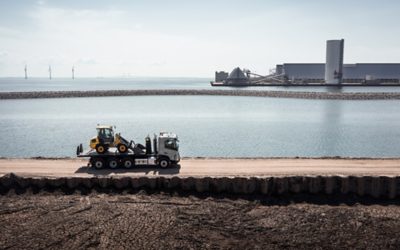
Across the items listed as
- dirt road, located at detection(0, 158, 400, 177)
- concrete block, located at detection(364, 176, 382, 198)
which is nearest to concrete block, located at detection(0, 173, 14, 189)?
dirt road, located at detection(0, 158, 400, 177)

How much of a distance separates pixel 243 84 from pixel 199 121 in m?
119

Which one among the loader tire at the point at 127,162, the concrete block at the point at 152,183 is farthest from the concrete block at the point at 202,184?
the loader tire at the point at 127,162

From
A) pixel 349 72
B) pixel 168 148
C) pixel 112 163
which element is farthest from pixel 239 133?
pixel 349 72

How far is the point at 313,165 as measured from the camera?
83.8 feet

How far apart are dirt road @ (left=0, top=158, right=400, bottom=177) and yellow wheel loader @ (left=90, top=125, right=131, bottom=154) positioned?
1418 millimetres

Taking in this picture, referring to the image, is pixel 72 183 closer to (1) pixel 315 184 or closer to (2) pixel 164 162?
(2) pixel 164 162

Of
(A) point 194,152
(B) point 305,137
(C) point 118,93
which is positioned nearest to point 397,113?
(B) point 305,137

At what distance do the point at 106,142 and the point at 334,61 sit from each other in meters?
144

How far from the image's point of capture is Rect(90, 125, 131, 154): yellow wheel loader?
25.1m

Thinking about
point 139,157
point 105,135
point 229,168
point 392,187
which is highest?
point 105,135

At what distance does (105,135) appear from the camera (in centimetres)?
2547

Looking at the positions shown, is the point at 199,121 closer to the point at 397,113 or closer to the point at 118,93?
the point at 397,113

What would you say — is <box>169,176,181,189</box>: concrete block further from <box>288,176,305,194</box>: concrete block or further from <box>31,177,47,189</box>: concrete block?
<box>31,177,47,189</box>: concrete block

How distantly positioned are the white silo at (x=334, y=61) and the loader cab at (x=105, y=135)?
140650mm
